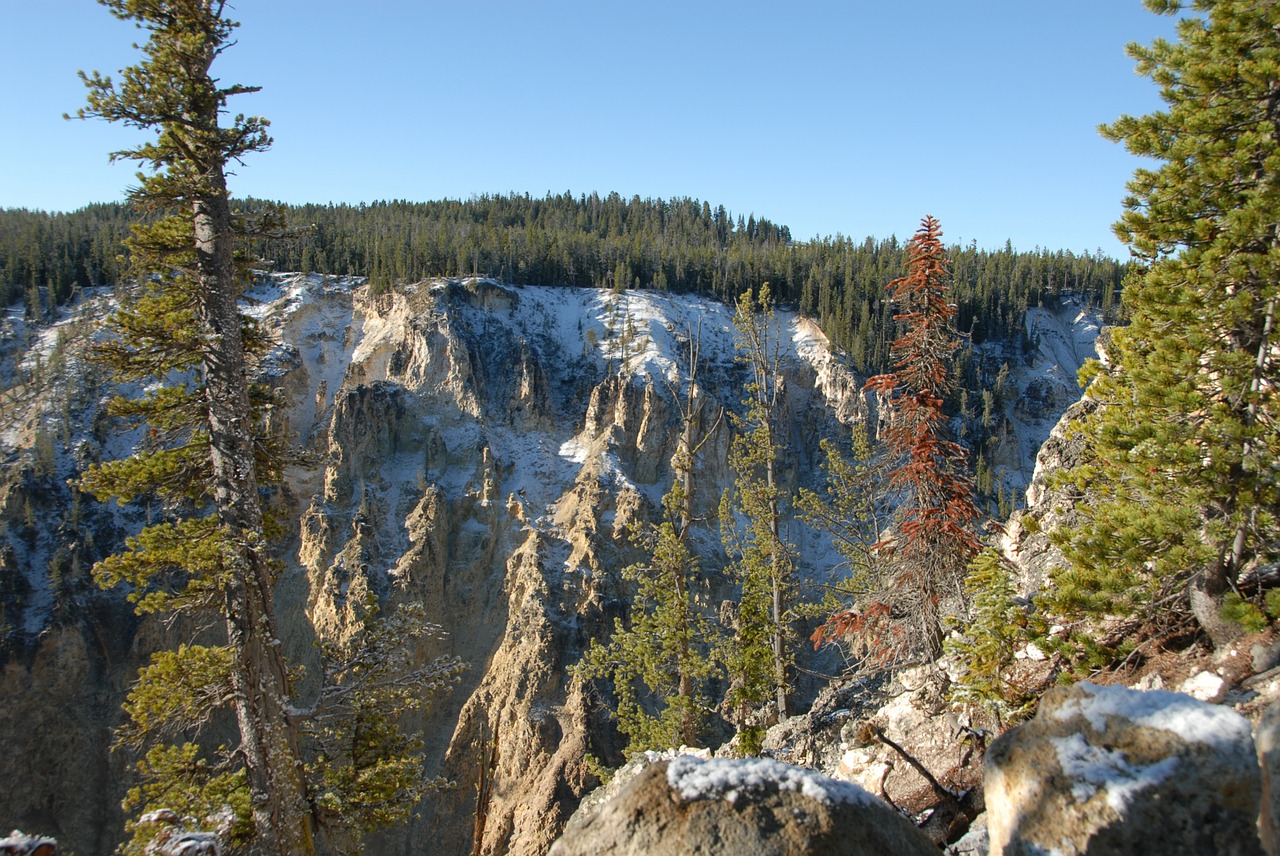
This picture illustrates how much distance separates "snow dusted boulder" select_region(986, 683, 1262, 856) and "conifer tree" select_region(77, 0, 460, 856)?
782 centimetres

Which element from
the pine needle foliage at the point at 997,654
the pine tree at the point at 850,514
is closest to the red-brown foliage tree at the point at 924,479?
the pine tree at the point at 850,514

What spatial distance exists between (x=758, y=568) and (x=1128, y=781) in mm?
10452

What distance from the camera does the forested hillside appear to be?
68250mm

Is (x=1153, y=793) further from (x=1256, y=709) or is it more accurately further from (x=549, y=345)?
(x=549, y=345)

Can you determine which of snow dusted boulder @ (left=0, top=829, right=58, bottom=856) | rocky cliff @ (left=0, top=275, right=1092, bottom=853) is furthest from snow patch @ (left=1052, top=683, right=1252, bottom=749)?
rocky cliff @ (left=0, top=275, right=1092, bottom=853)

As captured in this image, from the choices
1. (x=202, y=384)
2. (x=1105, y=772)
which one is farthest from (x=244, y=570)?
(x=1105, y=772)

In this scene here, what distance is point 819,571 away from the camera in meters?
46.8

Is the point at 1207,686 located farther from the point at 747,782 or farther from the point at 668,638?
the point at 668,638

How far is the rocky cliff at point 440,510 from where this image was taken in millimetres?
35281

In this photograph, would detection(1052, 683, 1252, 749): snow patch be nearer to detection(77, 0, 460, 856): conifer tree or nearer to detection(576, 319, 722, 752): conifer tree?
detection(77, 0, 460, 856): conifer tree

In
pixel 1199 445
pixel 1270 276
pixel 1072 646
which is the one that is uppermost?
pixel 1270 276

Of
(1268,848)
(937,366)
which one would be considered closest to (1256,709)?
(1268,848)

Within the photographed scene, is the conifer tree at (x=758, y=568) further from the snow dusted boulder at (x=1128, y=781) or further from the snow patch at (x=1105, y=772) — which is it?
the snow patch at (x=1105, y=772)

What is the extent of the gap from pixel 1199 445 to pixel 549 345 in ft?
186
